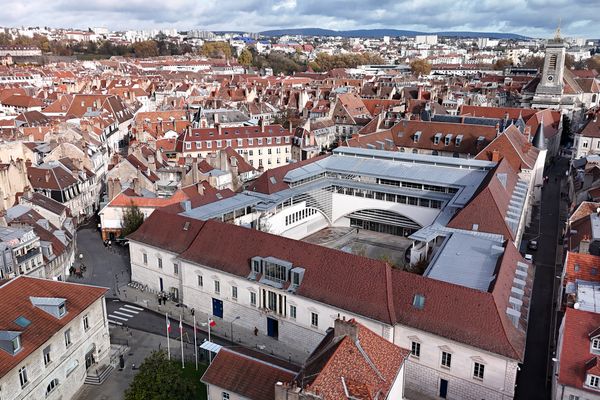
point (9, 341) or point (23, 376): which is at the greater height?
point (9, 341)

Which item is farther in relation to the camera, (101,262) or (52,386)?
(101,262)

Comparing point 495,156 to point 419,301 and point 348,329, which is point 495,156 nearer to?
point 419,301

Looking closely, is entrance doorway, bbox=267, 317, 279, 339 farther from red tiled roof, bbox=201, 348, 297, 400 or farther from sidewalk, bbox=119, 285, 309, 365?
red tiled roof, bbox=201, 348, 297, 400

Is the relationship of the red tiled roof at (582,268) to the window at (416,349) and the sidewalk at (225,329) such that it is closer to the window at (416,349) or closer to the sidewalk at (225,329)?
the window at (416,349)

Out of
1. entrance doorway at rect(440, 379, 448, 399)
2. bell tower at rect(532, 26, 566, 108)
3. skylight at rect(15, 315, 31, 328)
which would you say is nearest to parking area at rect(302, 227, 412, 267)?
entrance doorway at rect(440, 379, 448, 399)

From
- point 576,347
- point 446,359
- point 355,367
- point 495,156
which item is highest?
point 495,156

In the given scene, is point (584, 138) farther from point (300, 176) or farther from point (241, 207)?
point (241, 207)

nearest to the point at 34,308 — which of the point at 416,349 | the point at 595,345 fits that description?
the point at 416,349

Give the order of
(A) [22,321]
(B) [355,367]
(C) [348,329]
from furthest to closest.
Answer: (A) [22,321], (C) [348,329], (B) [355,367]
